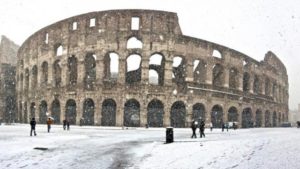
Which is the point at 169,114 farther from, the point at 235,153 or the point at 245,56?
the point at 235,153

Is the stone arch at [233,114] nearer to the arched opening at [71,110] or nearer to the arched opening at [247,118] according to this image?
the arched opening at [247,118]

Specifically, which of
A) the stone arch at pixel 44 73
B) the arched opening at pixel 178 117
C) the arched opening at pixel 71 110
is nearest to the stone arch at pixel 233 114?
the arched opening at pixel 178 117

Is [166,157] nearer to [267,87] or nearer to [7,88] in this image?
[267,87]

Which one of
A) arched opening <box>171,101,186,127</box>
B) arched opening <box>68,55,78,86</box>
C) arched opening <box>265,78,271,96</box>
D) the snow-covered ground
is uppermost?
arched opening <box>68,55,78,86</box>

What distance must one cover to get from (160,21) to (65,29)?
8993 mm

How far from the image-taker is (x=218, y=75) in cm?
3547

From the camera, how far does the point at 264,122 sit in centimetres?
4044

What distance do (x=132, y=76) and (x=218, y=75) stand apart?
28.3 feet

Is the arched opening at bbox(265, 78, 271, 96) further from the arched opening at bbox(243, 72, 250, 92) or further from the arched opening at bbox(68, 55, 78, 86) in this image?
the arched opening at bbox(68, 55, 78, 86)

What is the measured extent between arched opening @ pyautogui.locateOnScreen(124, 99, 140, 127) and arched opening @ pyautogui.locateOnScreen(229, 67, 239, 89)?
11037 millimetres

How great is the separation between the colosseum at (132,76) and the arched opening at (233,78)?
4cm

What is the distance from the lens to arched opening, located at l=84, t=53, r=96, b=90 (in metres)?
31.1

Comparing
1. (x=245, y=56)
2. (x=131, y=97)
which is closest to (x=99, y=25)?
(x=131, y=97)

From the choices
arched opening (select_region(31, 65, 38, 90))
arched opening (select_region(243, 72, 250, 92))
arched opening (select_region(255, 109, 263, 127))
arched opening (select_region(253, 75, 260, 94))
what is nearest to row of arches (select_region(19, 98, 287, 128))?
arched opening (select_region(31, 65, 38, 90))
